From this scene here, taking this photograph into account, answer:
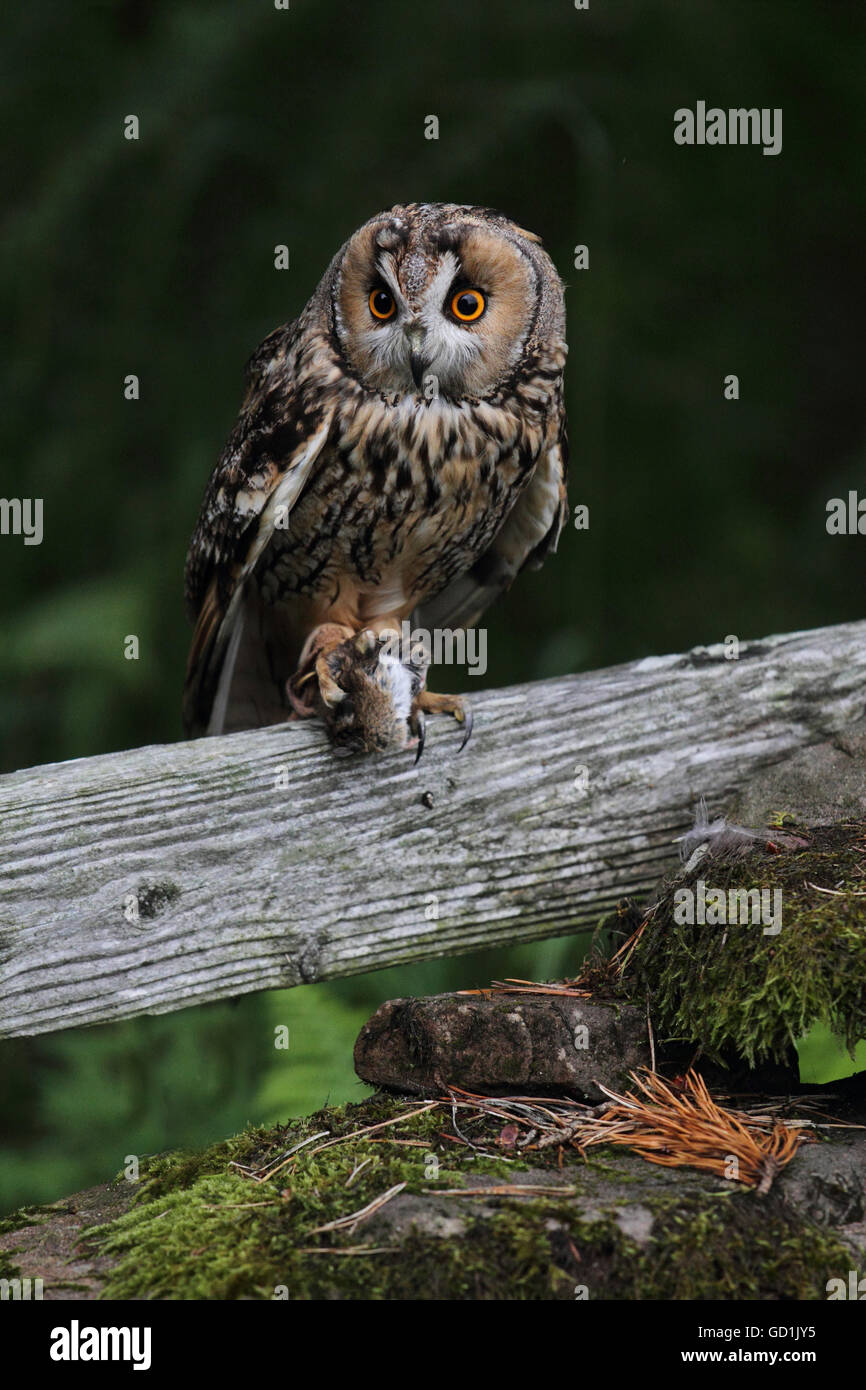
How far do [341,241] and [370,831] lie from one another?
244 centimetres

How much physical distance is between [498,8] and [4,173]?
1681 mm

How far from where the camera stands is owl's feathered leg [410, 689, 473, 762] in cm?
214

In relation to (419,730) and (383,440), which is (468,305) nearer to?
(383,440)

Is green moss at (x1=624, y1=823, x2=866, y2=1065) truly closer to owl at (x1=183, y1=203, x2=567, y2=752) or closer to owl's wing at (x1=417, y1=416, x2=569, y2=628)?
owl at (x1=183, y1=203, x2=567, y2=752)

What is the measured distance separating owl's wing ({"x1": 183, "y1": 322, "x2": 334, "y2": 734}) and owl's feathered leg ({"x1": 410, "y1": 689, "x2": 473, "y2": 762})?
22.1 inches

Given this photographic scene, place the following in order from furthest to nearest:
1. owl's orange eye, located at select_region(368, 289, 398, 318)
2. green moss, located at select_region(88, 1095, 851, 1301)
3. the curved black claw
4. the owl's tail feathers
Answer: the owl's tail feathers → owl's orange eye, located at select_region(368, 289, 398, 318) → the curved black claw → green moss, located at select_region(88, 1095, 851, 1301)

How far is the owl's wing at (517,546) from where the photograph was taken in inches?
117

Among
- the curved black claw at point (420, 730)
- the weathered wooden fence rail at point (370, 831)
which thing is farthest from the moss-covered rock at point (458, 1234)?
the curved black claw at point (420, 730)

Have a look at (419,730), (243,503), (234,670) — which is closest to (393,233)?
(243,503)

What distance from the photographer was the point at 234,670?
315 cm

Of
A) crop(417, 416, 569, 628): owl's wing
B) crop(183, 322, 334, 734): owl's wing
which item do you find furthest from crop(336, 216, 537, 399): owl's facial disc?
crop(417, 416, 569, 628): owl's wing

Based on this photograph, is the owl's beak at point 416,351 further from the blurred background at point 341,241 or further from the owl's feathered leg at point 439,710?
the blurred background at point 341,241

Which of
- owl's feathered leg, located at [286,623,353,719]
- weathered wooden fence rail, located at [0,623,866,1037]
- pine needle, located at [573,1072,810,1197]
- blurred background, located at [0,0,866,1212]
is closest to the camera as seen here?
pine needle, located at [573,1072,810,1197]
